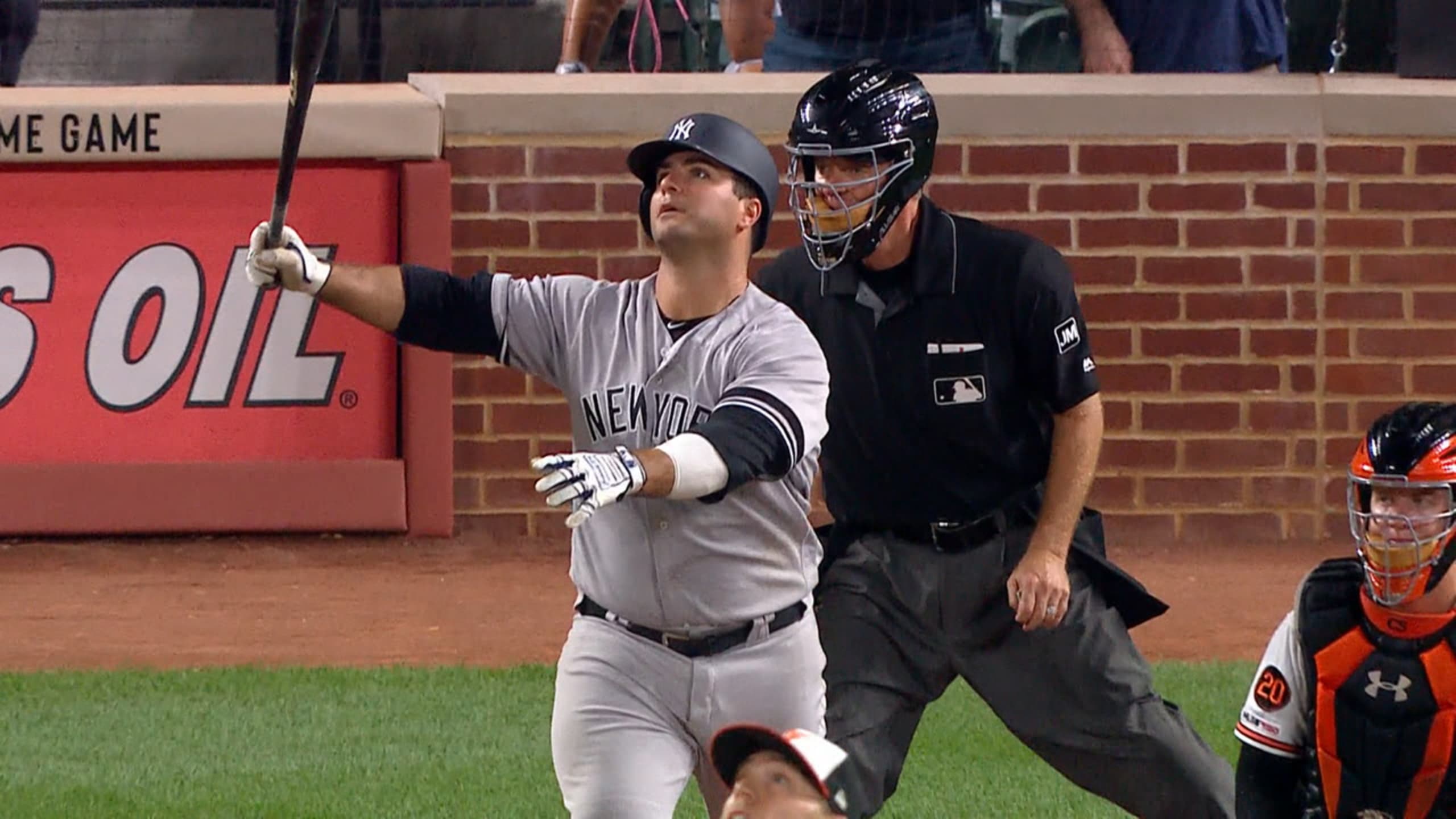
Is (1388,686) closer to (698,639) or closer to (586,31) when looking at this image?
(698,639)

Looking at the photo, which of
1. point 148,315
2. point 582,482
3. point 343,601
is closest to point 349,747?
point 343,601

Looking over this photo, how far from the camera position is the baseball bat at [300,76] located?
415 centimetres

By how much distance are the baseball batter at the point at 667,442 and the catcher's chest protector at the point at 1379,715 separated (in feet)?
3.21

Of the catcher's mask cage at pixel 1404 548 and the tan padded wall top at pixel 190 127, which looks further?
the tan padded wall top at pixel 190 127

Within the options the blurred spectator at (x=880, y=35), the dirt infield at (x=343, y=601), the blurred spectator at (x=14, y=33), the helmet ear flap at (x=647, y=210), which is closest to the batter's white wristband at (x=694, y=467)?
the helmet ear flap at (x=647, y=210)

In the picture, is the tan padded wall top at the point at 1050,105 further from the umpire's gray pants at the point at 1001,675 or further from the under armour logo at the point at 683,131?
the under armour logo at the point at 683,131

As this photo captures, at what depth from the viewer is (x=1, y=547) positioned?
9.52 m

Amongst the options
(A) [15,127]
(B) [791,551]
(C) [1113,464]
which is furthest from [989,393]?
(A) [15,127]

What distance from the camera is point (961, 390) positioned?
4.96 m

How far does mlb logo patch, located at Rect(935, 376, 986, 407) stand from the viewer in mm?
4949

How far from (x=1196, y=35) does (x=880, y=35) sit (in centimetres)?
165

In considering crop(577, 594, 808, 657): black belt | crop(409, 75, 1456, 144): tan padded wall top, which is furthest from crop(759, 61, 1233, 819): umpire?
crop(409, 75, 1456, 144): tan padded wall top

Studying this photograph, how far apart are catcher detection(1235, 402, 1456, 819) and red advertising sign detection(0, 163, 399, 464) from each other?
6.15 meters

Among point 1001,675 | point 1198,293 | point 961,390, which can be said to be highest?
point 961,390
